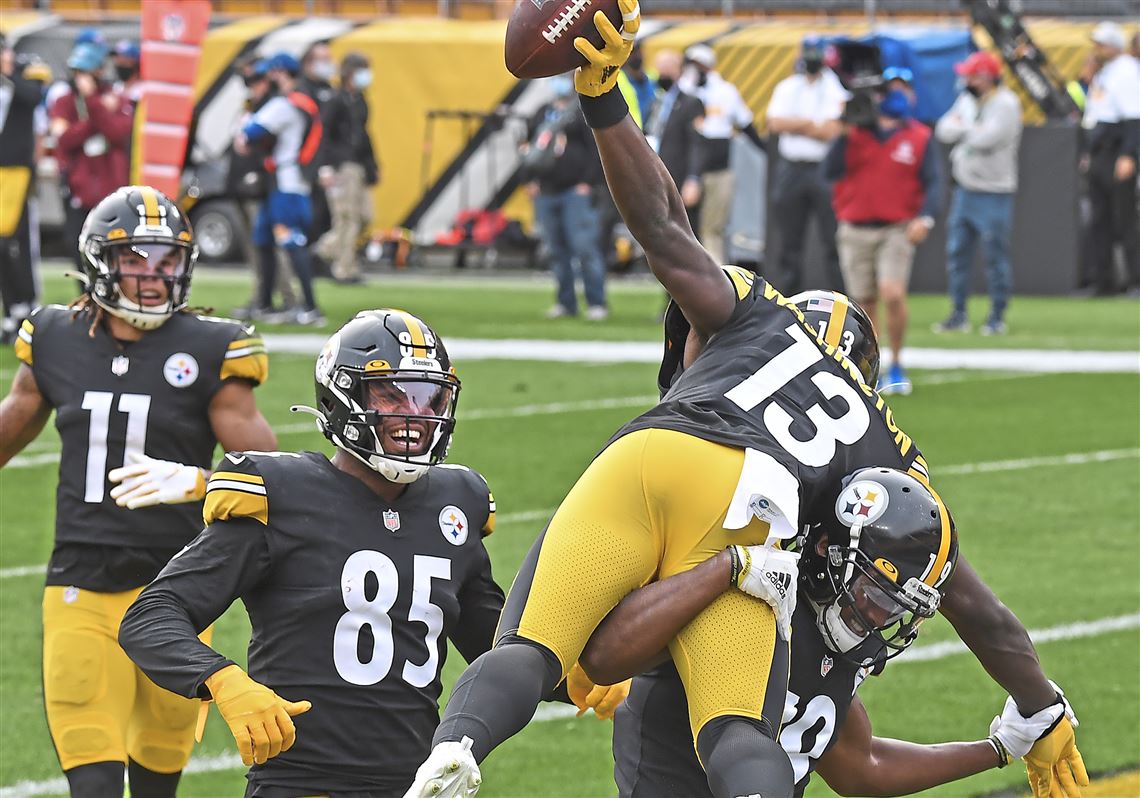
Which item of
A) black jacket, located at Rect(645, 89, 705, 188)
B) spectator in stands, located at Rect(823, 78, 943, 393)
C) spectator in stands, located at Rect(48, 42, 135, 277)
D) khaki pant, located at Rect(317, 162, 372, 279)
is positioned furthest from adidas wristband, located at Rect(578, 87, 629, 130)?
khaki pant, located at Rect(317, 162, 372, 279)

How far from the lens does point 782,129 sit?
48.1ft

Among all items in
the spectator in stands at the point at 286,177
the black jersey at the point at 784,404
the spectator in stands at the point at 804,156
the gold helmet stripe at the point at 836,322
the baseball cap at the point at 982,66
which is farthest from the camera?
the spectator in stands at the point at 286,177

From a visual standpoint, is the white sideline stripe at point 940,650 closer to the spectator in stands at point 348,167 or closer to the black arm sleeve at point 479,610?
the black arm sleeve at point 479,610

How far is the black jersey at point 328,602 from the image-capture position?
155 inches

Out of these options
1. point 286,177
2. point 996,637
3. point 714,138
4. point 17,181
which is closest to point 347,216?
point 286,177

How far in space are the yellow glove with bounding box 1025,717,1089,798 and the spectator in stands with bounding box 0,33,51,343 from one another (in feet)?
35.4

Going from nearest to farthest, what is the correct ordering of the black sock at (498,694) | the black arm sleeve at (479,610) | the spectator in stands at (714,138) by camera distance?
the black sock at (498,694), the black arm sleeve at (479,610), the spectator in stands at (714,138)

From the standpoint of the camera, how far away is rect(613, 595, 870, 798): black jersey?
12.3ft

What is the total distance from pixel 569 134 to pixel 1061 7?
36.5ft

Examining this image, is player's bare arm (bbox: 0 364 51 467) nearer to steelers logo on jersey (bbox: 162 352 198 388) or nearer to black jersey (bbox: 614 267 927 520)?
steelers logo on jersey (bbox: 162 352 198 388)

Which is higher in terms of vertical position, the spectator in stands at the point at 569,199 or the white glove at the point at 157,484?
the white glove at the point at 157,484

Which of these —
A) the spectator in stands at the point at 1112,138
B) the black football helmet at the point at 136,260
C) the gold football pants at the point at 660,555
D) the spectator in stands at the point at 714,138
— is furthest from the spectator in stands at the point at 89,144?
the gold football pants at the point at 660,555

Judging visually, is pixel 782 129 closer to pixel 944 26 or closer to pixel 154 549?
pixel 944 26

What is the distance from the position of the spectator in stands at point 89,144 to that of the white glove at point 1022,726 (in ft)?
38.0
